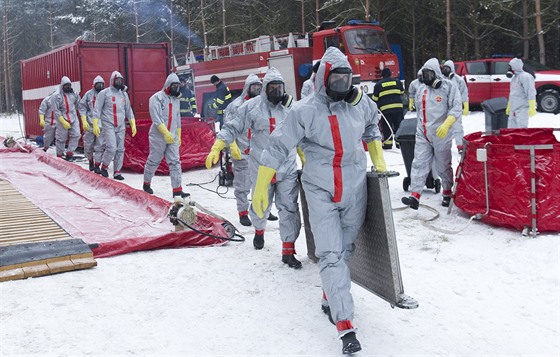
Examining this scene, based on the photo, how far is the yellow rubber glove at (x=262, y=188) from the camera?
4.04m

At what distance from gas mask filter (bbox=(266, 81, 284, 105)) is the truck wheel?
45.5 feet

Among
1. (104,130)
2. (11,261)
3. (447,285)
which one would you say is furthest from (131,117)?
(447,285)

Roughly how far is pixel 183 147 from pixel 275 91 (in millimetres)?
6240

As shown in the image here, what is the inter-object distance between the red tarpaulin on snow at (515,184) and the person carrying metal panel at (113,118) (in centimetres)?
650

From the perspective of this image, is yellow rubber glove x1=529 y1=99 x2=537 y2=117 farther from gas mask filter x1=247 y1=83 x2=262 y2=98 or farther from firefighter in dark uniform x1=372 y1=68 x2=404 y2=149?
gas mask filter x1=247 y1=83 x2=262 y2=98

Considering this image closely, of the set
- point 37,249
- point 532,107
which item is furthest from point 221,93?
point 37,249

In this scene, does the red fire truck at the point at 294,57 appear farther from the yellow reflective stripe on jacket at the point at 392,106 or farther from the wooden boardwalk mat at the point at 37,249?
the wooden boardwalk mat at the point at 37,249

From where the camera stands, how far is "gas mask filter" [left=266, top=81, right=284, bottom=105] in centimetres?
608

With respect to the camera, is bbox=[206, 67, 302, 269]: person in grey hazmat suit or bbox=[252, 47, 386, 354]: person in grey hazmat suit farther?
bbox=[206, 67, 302, 269]: person in grey hazmat suit

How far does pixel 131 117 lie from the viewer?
37.0 ft

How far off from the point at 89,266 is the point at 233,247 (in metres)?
1.53

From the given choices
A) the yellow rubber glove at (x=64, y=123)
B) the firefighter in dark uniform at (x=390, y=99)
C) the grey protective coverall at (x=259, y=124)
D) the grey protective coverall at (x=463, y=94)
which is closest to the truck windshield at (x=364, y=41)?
Answer: the firefighter in dark uniform at (x=390, y=99)

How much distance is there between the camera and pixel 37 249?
17.1 ft

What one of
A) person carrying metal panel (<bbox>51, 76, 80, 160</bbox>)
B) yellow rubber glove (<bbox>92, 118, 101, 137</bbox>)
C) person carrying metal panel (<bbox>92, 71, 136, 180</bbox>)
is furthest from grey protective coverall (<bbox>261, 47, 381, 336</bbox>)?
person carrying metal panel (<bbox>51, 76, 80, 160</bbox>)
